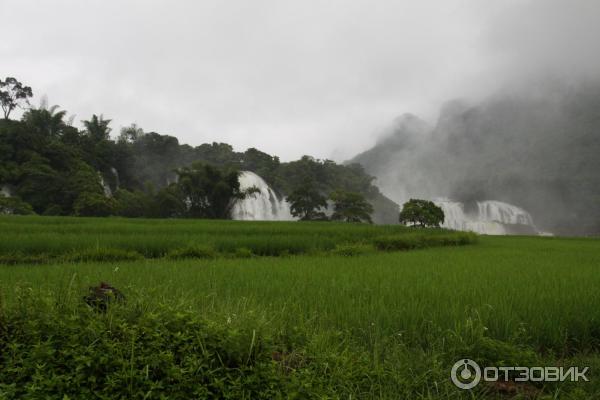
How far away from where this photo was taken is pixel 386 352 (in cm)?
256

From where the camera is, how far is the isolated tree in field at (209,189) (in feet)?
107

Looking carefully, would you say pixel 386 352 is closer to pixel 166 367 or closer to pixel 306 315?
pixel 306 315

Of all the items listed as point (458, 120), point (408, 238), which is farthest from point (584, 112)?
point (408, 238)

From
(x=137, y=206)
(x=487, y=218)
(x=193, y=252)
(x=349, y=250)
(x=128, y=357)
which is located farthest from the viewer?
(x=487, y=218)

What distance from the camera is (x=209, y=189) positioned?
33.0 metres

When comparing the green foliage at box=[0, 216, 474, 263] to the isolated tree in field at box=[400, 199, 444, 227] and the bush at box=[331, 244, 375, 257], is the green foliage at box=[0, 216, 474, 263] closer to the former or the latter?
the bush at box=[331, 244, 375, 257]

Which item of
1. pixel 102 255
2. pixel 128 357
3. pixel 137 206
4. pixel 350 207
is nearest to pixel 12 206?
pixel 137 206

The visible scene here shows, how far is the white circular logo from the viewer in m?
2.26

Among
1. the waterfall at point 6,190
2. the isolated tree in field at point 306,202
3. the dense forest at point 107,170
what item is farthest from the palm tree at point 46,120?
the isolated tree in field at point 306,202

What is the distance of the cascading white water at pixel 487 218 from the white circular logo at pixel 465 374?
169 ft

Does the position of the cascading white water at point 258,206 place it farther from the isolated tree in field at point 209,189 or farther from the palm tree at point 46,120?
the palm tree at point 46,120

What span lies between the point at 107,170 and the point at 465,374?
143ft

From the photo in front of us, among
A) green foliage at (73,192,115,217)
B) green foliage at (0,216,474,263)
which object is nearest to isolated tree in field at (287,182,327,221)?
green foliage at (73,192,115,217)

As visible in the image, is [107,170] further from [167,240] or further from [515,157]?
[515,157]
